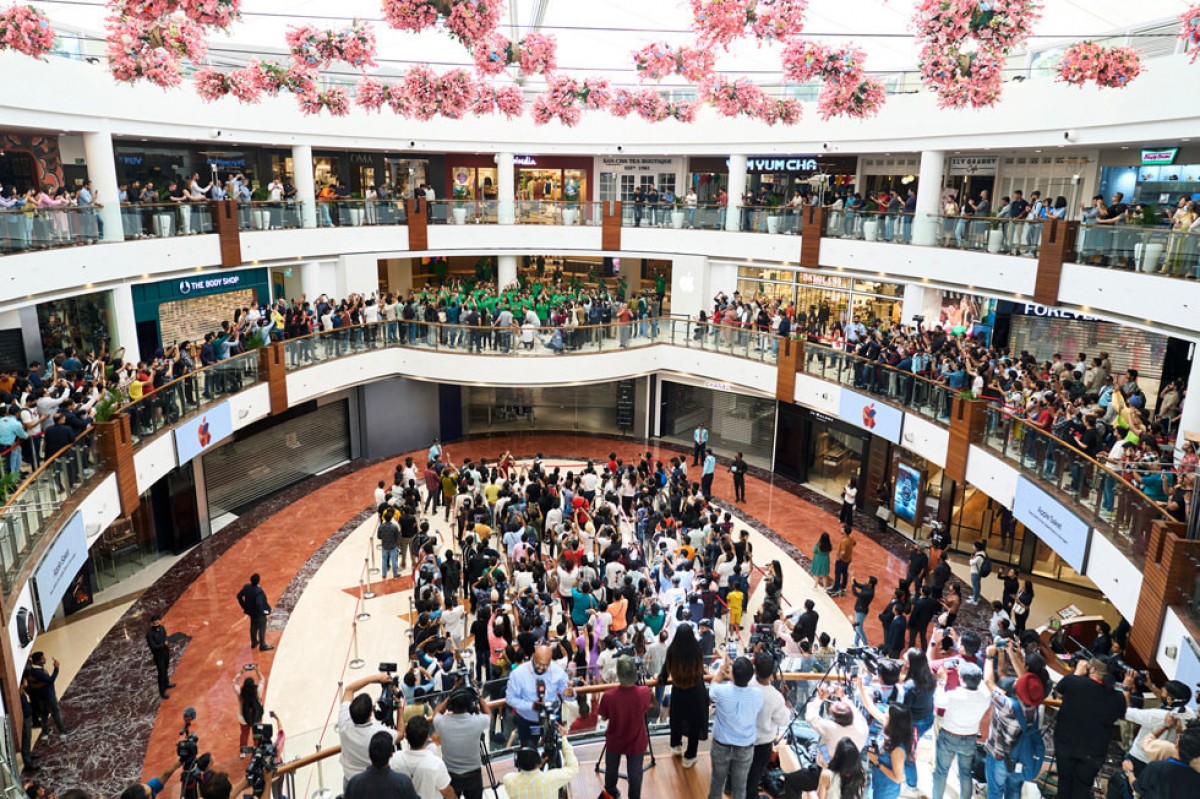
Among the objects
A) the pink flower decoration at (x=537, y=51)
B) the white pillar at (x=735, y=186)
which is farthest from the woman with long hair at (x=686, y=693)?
the white pillar at (x=735, y=186)

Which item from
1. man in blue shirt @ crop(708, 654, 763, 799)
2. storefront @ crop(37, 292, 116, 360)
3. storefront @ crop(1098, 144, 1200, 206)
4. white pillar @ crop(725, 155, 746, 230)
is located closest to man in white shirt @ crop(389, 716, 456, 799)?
man in blue shirt @ crop(708, 654, 763, 799)

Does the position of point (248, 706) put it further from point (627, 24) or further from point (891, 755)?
point (627, 24)

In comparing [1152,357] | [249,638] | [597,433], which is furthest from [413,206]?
[1152,357]

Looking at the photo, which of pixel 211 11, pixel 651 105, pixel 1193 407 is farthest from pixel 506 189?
pixel 1193 407

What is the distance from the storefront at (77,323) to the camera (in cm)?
1822

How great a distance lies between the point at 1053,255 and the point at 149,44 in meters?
15.9

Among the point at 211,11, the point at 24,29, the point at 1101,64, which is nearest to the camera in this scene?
the point at 211,11

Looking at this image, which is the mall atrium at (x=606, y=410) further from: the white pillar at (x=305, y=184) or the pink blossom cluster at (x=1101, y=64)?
the white pillar at (x=305, y=184)

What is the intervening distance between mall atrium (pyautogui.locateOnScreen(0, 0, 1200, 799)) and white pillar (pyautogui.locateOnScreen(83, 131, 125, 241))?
0.08 m

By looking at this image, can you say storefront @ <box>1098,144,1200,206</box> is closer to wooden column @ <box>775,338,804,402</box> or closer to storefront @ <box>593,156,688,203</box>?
wooden column @ <box>775,338,804,402</box>

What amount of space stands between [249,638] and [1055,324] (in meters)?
18.8

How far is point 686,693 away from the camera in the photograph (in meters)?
6.73

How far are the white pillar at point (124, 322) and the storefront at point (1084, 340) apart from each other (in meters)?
19.7

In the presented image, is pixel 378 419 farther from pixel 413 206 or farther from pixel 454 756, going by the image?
pixel 454 756
